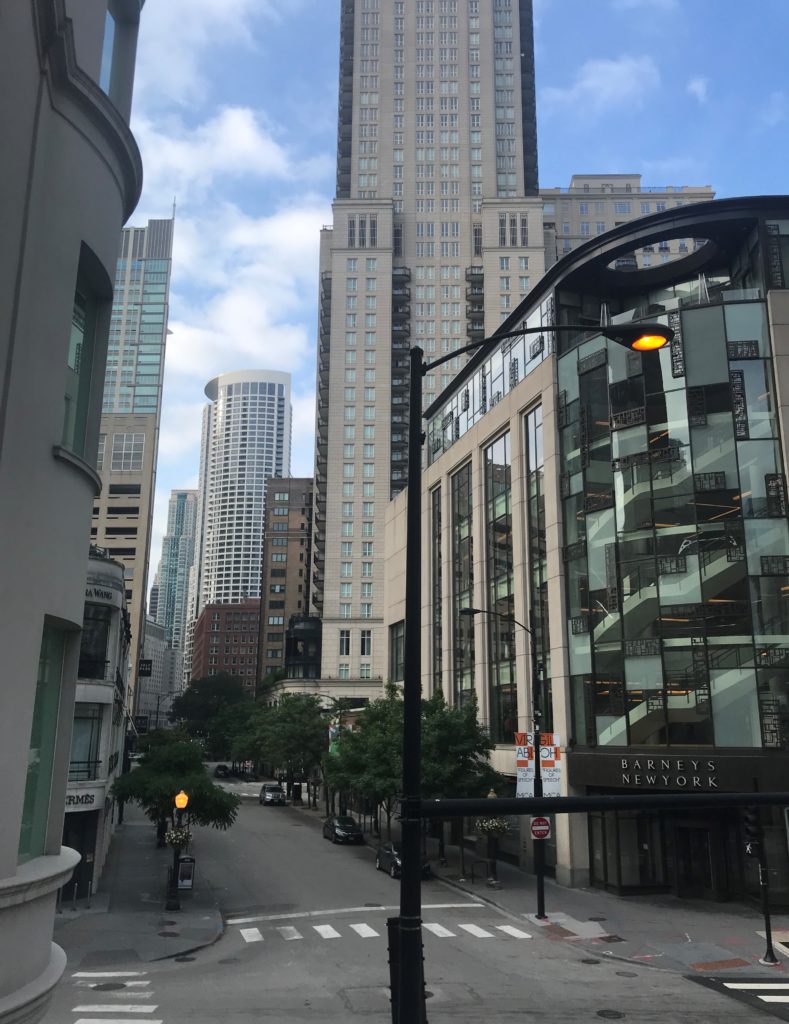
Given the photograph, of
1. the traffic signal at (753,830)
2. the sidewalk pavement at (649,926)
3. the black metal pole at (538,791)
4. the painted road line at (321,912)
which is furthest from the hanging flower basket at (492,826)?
the traffic signal at (753,830)

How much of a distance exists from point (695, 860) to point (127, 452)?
424ft

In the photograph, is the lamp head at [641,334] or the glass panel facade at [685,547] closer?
the lamp head at [641,334]

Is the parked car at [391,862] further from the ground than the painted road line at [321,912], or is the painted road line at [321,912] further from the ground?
the parked car at [391,862]

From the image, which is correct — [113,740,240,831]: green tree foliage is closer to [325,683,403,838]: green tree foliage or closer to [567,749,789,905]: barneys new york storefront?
[325,683,403,838]: green tree foliage

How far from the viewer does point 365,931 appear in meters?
24.2

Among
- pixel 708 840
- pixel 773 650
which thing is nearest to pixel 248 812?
pixel 708 840

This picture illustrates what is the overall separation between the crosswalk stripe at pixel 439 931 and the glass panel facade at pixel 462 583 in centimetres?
1891

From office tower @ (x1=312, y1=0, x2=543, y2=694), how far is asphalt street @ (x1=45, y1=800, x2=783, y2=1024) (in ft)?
224

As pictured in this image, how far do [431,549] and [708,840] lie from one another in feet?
81.8

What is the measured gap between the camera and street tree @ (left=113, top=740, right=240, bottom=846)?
2973 cm

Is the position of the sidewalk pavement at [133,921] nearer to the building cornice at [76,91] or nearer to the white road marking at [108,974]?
the white road marking at [108,974]

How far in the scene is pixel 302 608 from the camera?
15038 cm

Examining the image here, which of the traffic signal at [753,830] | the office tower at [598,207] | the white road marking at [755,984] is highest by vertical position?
the office tower at [598,207]

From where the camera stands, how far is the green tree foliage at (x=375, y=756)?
35.9m
